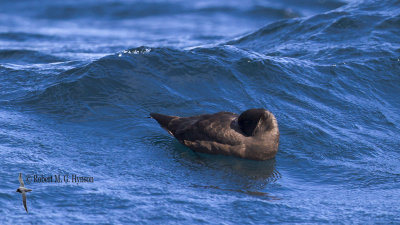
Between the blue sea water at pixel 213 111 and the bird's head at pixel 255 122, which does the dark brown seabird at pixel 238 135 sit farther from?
the blue sea water at pixel 213 111

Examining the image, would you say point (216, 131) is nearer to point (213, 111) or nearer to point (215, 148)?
point (215, 148)

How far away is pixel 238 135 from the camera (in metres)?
9.13

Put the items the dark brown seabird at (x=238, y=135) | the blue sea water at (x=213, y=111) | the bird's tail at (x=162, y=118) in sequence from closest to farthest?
the blue sea water at (x=213, y=111)
the dark brown seabird at (x=238, y=135)
the bird's tail at (x=162, y=118)

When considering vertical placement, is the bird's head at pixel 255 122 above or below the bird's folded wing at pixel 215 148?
above

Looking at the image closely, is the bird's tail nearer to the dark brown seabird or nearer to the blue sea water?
the blue sea water

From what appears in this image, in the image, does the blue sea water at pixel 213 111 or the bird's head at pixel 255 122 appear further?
the bird's head at pixel 255 122

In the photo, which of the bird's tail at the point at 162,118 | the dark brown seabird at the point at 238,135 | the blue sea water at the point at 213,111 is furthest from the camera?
the bird's tail at the point at 162,118

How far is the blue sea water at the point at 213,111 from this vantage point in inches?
278

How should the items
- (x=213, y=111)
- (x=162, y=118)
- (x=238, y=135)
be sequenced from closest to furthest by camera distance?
→ (x=238, y=135) < (x=162, y=118) < (x=213, y=111)

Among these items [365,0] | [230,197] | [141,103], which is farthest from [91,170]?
[365,0]

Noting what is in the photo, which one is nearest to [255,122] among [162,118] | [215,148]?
[215,148]

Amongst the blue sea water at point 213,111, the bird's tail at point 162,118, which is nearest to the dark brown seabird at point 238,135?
the blue sea water at point 213,111

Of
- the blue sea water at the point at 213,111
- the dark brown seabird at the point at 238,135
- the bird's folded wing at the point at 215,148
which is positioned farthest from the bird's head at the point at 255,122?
the blue sea water at the point at 213,111

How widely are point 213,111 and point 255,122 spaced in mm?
1827
